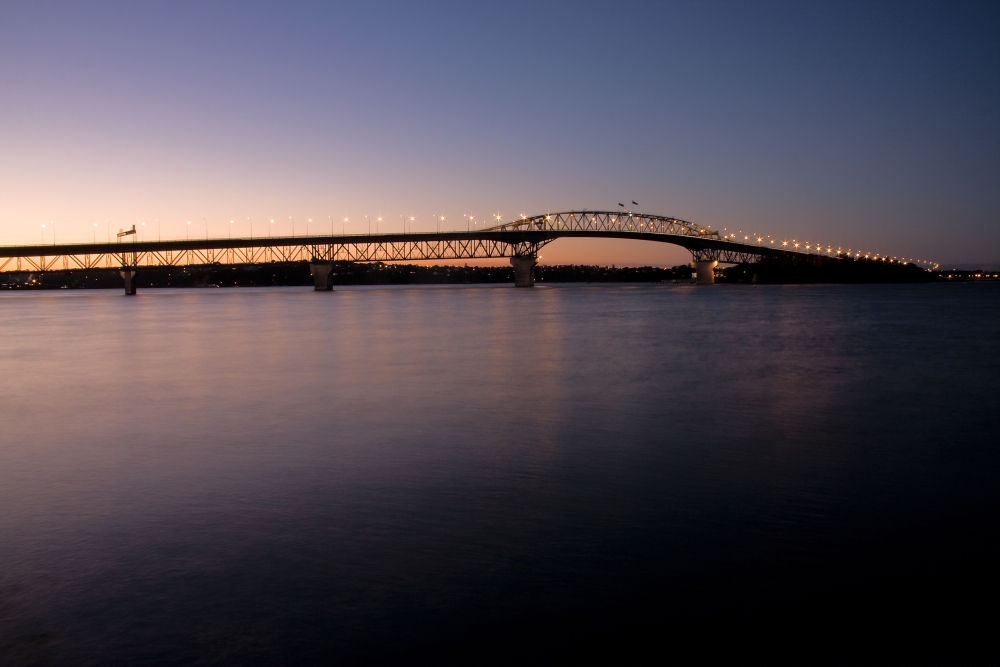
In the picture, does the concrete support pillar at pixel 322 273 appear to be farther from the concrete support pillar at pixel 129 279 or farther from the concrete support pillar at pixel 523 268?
the concrete support pillar at pixel 523 268

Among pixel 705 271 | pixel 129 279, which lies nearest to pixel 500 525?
pixel 129 279

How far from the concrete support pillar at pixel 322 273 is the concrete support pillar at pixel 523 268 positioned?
3430 cm

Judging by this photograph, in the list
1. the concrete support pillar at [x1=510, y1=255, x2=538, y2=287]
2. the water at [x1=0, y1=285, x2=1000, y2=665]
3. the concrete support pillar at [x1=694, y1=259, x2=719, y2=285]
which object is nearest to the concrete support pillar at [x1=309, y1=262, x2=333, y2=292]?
the concrete support pillar at [x1=510, y1=255, x2=538, y2=287]

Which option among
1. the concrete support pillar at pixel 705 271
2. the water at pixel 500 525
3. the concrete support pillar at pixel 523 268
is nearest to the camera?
the water at pixel 500 525

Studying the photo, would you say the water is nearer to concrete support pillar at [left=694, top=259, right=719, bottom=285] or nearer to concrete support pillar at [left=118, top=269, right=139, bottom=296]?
concrete support pillar at [left=118, top=269, right=139, bottom=296]

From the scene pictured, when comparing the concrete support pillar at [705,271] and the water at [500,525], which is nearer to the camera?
the water at [500,525]

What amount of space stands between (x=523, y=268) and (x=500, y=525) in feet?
462

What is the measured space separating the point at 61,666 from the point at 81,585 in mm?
1230

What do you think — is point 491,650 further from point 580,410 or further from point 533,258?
point 533,258

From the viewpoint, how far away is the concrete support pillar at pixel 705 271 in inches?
6849

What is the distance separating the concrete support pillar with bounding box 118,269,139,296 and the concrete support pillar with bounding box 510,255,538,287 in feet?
230

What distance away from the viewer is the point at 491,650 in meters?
4.71

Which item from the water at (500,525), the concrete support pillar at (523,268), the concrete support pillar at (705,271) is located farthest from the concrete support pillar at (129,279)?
the water at (500,525)

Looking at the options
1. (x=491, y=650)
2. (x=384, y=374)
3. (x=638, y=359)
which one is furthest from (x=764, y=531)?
(x=638, y=359)
